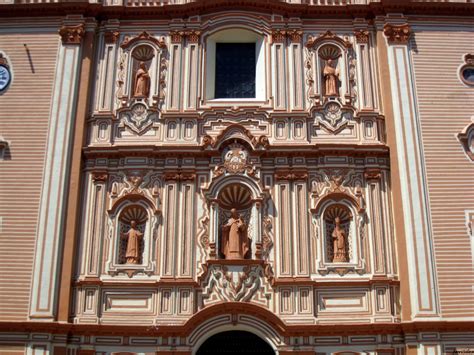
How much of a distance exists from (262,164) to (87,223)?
4753 mm

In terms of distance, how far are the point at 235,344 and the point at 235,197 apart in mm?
3743

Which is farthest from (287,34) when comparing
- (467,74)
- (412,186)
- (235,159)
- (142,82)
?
(412,186)

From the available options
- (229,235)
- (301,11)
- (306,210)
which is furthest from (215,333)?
(301,11)

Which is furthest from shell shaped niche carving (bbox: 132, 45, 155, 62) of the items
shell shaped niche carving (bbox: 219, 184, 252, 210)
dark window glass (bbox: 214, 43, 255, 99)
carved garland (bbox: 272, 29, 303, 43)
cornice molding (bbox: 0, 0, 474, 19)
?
shell shaped niche carving (bbox: 219, 184, 252, 210)

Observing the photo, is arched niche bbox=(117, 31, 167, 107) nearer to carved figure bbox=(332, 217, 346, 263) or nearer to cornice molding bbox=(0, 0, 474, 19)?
cornice molding bbox=(0, 0, 474, 19)

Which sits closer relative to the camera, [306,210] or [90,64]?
[306,210]

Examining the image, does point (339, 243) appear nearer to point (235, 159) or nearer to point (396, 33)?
point (235, 159)

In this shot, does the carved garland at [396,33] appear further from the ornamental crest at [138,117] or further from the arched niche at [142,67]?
the ornamental crest at [138,117]

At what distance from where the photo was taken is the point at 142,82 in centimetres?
1866

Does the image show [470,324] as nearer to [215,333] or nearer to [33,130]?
[215,333]

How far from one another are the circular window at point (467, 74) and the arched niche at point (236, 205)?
649 cm

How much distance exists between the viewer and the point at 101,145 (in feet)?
58.6

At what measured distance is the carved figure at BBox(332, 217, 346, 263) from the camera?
16.8 metres

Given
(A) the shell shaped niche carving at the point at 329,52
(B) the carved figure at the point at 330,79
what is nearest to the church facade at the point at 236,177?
(A) the shell shaped niche carving at the point at 329,52
